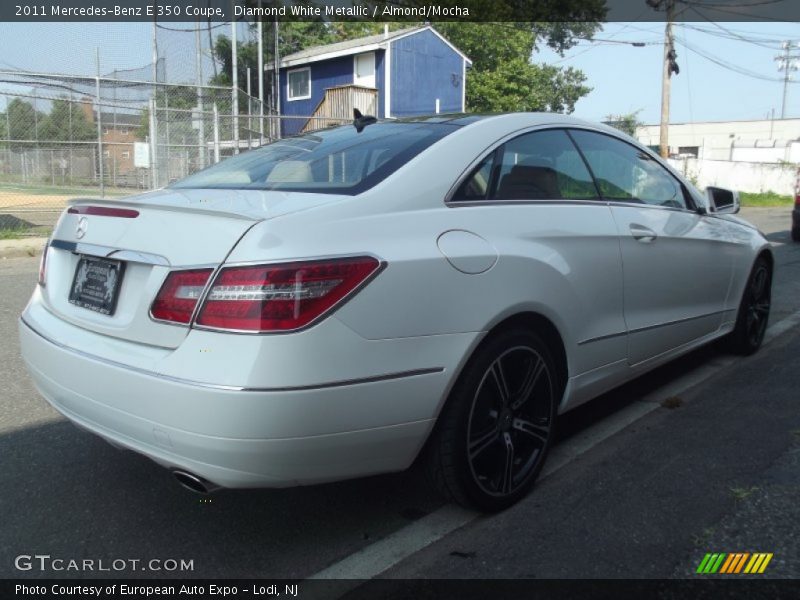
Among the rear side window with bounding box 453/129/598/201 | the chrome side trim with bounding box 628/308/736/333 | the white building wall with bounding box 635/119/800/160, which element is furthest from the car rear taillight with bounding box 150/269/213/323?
the white building wall with bounding box 635/119/800/160

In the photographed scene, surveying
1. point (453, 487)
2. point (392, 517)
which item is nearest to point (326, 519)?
point (392, 517)

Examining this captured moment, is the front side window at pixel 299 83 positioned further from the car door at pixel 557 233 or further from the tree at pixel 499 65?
the car door at pixel 557 233

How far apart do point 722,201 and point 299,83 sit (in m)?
26.9

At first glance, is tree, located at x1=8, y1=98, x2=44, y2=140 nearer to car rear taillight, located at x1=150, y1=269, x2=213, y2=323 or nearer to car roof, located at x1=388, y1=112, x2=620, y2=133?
car roof, located at x1=388, y1=112, x2=620, y2=133

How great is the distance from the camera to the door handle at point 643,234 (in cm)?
356

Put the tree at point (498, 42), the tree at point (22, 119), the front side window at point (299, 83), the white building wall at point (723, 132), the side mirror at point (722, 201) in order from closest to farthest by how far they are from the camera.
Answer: the side mirror at point (722, 201) → the tree at point (22, 119) → the front side window at point (299, 83) → the tree at point (498, 42) → the white building wall at point (723, 132)

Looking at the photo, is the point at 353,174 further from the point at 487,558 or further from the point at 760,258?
the point at 760,258

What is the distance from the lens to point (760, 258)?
510cm

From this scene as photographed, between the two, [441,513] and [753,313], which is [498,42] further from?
[441,513]

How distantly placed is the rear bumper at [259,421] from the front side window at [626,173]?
1.70 meters

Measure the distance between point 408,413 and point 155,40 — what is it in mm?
19394

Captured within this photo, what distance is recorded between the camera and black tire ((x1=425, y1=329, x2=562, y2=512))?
2582mm

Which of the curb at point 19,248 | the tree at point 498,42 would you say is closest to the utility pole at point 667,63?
the tree at point 498,42

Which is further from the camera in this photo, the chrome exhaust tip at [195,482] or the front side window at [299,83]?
the front side window at [299,83]
